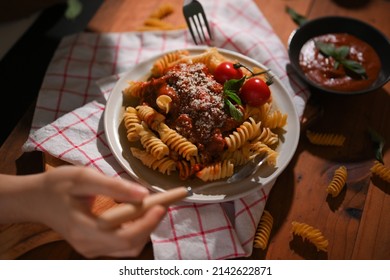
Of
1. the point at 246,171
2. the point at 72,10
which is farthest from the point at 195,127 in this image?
the point at 72,10

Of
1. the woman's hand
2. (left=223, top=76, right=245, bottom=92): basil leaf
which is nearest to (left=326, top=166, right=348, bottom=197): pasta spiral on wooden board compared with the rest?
(left=223, top=76, right=245, bottom=92): basil leaf

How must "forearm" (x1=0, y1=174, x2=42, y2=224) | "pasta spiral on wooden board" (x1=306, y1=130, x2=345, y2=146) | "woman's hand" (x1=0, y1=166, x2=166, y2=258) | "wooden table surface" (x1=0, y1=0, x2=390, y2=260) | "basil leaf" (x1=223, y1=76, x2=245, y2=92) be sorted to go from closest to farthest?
"woman's hand" (x1=0, y1=166, x2=166, y2=258)
"forearm" (x1=0, y1=174, x2=42, y2=224)
"wooden table surface" (x1=0, y1=0, x2=390, y2=260)
"basil leaf" (x1=223, y1=76, x2=245, y2=92)
"pasta spiral on wooden board" (x1=306, y1=130, x2=345, y2=146)

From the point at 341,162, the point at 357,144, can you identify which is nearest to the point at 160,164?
the point at 341,162

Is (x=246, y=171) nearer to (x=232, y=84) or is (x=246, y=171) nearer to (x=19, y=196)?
(x=232, y=84)

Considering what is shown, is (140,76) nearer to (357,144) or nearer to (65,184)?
(65,184)

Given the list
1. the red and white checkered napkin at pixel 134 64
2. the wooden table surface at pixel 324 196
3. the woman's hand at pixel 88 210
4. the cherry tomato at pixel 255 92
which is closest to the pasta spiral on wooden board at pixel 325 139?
the wooden table surface at pixel 324 196

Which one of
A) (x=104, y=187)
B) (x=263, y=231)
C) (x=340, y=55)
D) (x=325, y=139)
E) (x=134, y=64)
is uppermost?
(x=104, y=187)

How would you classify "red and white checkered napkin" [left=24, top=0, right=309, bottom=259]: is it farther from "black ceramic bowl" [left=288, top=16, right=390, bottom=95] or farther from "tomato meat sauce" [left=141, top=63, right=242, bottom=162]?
"tomato meat sauce" [left=141, top=63, right=242, bottom=162]
